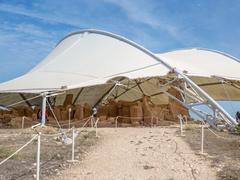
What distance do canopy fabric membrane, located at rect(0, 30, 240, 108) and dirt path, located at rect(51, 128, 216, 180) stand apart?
6882 millimetres

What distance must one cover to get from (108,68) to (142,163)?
10.9 m

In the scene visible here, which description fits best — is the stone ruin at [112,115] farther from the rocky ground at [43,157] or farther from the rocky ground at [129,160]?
the rocky ground at [129,160]

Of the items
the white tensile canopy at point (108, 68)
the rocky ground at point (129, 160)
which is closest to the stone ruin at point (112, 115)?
the white tensile canopy at point (108, 68)

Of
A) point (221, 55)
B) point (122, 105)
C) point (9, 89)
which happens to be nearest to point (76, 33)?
point (122, 105)

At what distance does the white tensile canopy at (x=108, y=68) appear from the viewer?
1870 centimetres

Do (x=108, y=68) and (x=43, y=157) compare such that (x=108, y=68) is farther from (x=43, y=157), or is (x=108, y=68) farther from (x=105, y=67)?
(x=43, y=157)

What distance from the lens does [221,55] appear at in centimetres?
2884

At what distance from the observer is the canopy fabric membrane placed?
18750mm

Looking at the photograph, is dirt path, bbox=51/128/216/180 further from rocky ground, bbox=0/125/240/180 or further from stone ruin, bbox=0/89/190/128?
stone ruin, bbox=0/89/190/128

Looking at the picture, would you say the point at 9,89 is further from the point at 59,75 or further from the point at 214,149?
the point at 214,149

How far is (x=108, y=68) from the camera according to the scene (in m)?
19.6

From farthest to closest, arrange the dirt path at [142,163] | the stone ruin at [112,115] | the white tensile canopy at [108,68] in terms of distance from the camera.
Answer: the stone ruin at [112,115] → the white tensile canopy at [108,68] → the dirt path at [142,163]

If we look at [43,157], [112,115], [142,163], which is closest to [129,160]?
[142,163]

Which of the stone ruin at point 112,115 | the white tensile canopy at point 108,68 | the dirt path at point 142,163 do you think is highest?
the white tensile canopy at point 108,68
